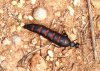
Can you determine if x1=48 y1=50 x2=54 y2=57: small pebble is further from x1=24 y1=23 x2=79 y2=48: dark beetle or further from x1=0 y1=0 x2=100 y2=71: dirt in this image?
x1=24 y1=23 x2=79 y2=48: dark beetle

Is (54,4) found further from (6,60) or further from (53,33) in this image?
(6,60)

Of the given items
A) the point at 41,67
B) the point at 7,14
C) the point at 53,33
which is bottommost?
the point at 41,67

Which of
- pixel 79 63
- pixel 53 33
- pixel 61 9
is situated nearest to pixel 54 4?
pixel 61 9

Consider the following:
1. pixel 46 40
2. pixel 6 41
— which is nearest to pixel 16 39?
pixel 6 41

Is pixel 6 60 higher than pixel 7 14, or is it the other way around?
pixel 7 14

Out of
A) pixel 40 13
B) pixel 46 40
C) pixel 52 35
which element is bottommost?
pixel 46 40

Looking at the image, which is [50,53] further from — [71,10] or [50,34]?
[71,10]

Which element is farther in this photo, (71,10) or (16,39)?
(71,10)
